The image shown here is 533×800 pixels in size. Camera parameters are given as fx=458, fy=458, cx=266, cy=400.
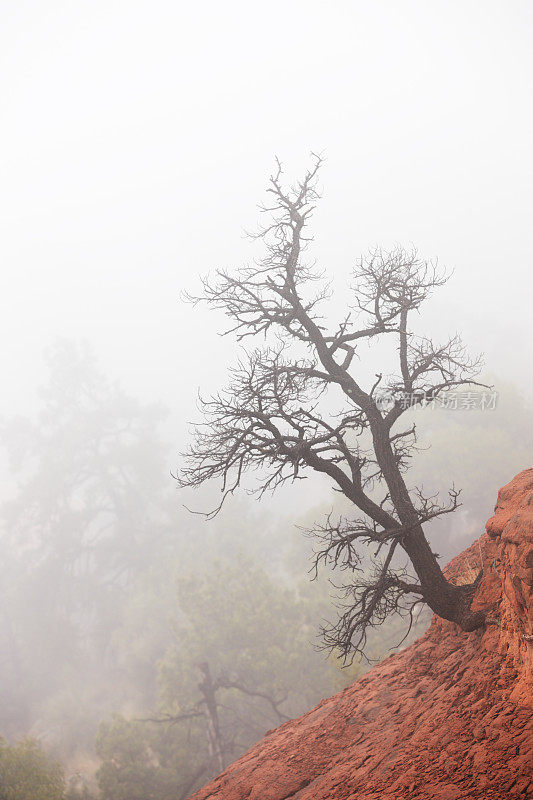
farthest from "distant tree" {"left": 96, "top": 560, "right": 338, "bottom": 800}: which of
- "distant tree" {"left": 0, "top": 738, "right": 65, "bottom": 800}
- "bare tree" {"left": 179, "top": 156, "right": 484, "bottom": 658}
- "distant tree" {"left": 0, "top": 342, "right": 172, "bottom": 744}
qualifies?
"distant tree" {"left": 0, "top": 342, "right": 172, "bottom": 744}

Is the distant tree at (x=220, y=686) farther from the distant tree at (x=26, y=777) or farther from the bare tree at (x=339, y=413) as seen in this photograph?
the bare tree at (x=339, y=413)

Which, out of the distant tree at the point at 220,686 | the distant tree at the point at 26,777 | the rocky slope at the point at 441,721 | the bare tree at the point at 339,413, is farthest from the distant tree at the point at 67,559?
Result: the bare tree at the point at 339,413

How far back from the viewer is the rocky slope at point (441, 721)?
3.77 metres

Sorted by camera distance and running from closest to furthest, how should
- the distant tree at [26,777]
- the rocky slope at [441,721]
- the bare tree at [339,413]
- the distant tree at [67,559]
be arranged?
the rocky slope at [441,721], the bare tree at [339,413], the distant tree at [26,777], the distant tree at [67,559]

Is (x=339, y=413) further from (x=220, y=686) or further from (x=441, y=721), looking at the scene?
(x=220, y=686)

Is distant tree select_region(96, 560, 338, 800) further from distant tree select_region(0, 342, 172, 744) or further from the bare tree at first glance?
distant tree select_region(0, 342, 172, 744)

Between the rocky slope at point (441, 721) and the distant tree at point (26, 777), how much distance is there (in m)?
7.90

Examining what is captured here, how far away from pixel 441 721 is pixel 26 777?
1286 cm

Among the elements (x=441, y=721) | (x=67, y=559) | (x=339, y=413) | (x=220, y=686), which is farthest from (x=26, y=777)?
(x=67, y=559)

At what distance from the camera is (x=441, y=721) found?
4.73 metres

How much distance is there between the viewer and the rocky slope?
3.77m

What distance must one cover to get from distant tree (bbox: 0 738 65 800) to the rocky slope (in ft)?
25.9

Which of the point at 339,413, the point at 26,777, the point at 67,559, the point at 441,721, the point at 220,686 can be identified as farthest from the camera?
the point at 67,559

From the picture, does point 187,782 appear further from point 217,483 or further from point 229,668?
point 217,483
